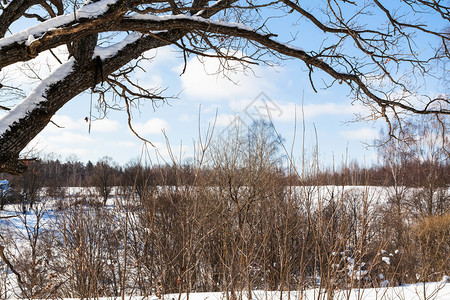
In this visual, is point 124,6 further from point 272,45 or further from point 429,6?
point 429,6

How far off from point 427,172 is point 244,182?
1452cm

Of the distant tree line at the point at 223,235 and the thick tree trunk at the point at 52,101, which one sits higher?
the thick tree trunk at the point at 52,101

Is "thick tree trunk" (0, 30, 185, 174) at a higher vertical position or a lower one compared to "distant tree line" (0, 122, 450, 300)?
higher

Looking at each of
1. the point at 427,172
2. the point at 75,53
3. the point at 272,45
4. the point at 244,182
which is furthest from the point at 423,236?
the point at 75,53

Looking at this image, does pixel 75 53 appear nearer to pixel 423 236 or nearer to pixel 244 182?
pixel 244 182

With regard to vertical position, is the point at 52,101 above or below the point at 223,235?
above

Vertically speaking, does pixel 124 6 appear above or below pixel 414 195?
above

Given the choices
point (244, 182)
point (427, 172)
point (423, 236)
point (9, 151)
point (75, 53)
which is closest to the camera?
point (9, 151)

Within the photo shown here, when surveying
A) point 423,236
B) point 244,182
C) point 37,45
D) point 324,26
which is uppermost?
point 324,26

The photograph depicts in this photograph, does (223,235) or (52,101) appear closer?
(52,101)

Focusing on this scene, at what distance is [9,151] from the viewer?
2.77m

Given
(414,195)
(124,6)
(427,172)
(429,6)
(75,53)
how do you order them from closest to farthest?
(124,6) → (75,53) → (429,6) → (414,195) → (427,172)

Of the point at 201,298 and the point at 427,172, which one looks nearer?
the point at 201,298

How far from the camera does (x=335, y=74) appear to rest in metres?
3.88
